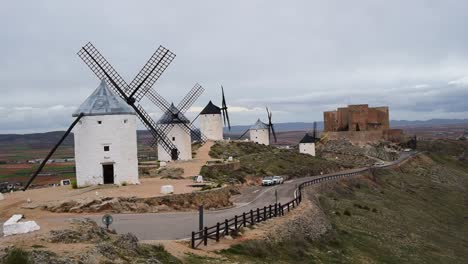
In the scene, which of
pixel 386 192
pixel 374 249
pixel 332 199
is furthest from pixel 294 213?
pixel 386 192

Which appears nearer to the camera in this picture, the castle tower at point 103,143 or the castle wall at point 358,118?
the castle tower at point 103,143

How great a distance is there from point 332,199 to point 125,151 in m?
18.6

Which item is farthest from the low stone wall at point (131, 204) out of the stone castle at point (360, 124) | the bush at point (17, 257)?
the stone castle at point (360, 124)

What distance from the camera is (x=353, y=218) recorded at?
136 feet

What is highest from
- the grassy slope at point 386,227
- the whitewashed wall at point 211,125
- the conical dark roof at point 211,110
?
the conical dark roof at point 211,110

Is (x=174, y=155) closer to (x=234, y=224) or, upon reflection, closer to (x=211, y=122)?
(x=211, y=122)

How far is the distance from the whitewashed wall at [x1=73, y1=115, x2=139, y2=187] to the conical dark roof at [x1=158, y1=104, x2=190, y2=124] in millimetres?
23263

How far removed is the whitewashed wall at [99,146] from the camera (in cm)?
3728

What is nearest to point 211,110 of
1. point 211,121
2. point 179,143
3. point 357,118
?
point 211,121

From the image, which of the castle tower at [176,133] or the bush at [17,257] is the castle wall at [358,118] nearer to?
the castle tower at [176,133]

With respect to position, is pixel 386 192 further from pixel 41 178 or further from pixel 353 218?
pixel 41 178

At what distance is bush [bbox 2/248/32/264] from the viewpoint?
1471 centimetres

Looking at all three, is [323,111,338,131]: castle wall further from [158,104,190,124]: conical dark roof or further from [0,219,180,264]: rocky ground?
[0,219,180,264]: rocky ground

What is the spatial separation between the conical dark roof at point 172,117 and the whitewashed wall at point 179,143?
630 millimetres
